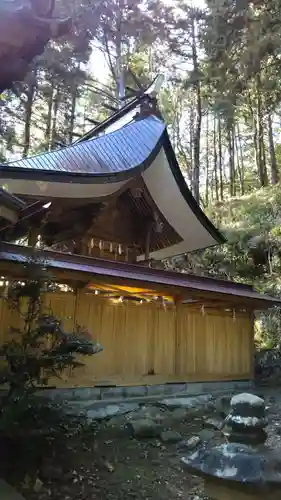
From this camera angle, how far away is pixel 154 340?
799 cm

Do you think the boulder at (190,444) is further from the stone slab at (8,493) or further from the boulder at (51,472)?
the stone slab at (8,493)

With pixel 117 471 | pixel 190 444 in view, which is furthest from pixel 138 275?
pixel 117 471

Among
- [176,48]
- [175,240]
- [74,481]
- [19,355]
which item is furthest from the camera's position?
[176,48]

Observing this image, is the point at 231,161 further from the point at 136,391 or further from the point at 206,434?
the point at 206,434

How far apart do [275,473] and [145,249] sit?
838 cm

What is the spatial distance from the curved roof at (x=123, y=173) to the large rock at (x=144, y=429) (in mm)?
4498

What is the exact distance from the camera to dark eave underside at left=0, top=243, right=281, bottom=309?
605 centimetres

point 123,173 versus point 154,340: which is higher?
point 123,173

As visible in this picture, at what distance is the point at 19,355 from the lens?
4.42 metres

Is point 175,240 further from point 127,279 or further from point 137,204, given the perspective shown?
point 127,279

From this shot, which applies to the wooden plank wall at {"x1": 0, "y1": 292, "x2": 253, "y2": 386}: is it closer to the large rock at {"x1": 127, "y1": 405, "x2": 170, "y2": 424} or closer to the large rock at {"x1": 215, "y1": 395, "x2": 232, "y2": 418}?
the large rock at {"x1": 127, "y1": 405, "x2": 170, "y2": 424}

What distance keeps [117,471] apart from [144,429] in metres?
1.40

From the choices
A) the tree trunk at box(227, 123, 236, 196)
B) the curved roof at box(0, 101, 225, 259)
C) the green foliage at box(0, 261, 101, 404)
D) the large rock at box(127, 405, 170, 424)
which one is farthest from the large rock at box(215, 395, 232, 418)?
the tree trunk at box(227, 123, 236, 196)

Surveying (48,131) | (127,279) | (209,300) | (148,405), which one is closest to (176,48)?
(48,131)
